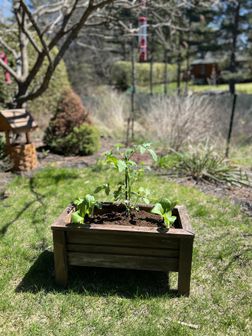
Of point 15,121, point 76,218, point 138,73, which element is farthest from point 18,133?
point 138,73

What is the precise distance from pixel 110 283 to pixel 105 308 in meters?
0.26

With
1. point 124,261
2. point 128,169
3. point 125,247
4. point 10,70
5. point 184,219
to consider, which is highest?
point 10,70

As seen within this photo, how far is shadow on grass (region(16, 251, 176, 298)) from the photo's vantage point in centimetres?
222

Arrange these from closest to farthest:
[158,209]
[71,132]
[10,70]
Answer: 1. [158,209]
2. [10,70]
3. [71,132]

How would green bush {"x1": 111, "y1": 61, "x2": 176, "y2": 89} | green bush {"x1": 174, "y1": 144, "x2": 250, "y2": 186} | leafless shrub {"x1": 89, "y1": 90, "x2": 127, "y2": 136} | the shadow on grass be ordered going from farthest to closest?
1. green bush {"x1": 111, "y1": 61, "x2": 176, "y2": 89}
2. leafless shrub {"x1": 89, "y1": 90, "x2": 127, "y2": 136}
3. green bush {"x1": 174, "y1": 144, "x2": 250, "y2": 186}
4. the shadow on grass

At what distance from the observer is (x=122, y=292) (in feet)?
7.30

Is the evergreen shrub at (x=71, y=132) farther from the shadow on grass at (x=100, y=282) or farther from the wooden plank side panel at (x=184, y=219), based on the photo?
the wooden plank side panel at (x=184, y=219)

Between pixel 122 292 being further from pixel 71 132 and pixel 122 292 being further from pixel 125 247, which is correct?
pixel 71 132

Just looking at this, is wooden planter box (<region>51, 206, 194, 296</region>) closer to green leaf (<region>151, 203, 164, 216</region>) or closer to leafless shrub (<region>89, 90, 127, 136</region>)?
green leaf (<region>151, 203, 164, 216</region>)

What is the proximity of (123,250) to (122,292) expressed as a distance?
32 cm

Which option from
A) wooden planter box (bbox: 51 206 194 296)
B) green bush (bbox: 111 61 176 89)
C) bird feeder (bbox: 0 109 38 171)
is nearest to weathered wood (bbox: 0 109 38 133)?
bird feeder (bbox: 0 109 38 171)

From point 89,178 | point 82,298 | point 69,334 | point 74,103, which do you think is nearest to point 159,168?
point 89,178

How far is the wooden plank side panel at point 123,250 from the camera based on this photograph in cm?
214

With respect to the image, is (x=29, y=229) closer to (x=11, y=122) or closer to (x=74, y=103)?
(x=11, y=122)
